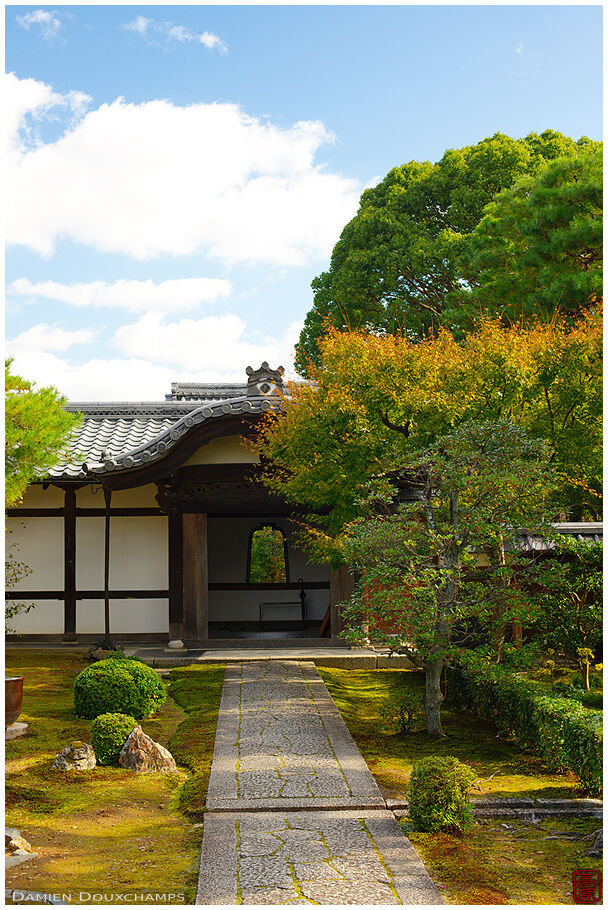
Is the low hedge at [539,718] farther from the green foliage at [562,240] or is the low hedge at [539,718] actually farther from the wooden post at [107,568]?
the green foliage at [562,240]

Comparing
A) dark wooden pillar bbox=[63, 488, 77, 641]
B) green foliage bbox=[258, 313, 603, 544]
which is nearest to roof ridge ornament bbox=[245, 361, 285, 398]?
green foliage bbox=[258, 313, 603, 544]

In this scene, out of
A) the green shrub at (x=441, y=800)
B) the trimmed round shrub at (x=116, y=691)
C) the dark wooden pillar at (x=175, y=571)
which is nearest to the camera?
the green shrub at (x=441, y=800)

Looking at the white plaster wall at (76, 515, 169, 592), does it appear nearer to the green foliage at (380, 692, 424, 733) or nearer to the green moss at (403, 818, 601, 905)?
the green foliage at (380, 692, 424, 733)

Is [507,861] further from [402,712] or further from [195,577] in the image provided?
[195,577]

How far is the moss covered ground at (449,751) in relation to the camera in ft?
22.8

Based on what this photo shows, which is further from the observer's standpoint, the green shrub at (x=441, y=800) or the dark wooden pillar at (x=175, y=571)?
the dark wooden pillar at (x=175, y=571)

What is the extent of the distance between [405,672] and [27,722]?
222 inches

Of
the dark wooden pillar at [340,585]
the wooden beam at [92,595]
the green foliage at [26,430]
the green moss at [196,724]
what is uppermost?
the green foliage at [26,430]

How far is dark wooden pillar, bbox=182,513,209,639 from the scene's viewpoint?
13.6 m

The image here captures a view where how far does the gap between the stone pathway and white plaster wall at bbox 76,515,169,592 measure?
5.41 m

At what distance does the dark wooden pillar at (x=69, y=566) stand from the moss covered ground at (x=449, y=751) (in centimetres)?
602

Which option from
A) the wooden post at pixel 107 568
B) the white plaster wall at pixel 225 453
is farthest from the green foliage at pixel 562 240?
the wooden post at pixel 107 568

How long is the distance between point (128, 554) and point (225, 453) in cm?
289

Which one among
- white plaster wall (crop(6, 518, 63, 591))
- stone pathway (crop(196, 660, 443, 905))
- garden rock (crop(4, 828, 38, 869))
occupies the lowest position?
stone pathway (crop(196, 660, 443, 905))
